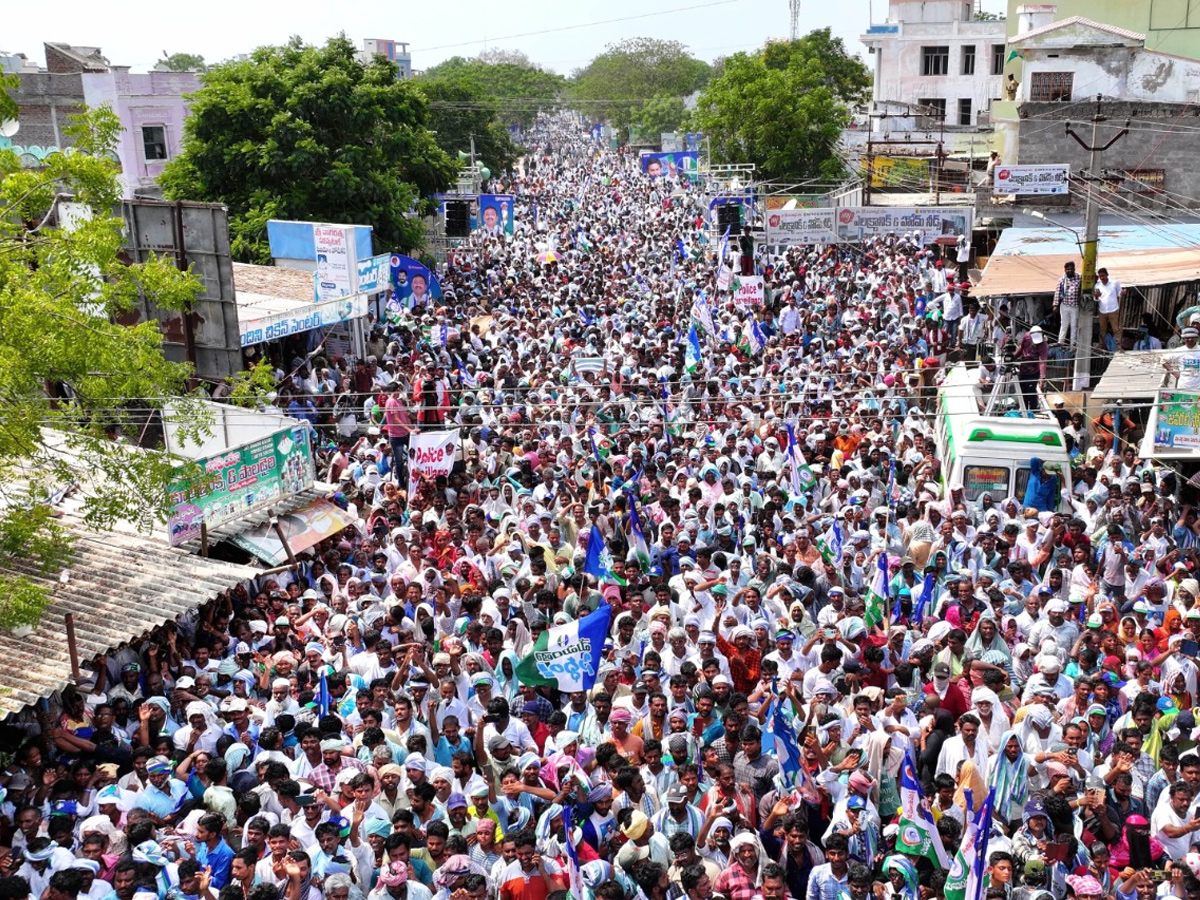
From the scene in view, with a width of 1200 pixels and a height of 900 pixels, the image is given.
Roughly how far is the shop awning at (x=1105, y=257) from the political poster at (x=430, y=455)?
7.62m

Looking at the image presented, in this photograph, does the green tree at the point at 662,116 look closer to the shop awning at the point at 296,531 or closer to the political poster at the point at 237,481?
the political poster at the point at 237,481

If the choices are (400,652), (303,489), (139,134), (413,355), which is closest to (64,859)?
(400,652)

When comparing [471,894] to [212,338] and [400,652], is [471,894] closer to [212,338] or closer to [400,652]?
[400,652]

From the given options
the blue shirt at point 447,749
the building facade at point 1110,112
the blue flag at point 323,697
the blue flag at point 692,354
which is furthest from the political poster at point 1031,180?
the blue shirt at point 447,749

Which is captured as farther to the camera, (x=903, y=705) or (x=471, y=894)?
(x=903, y=705)

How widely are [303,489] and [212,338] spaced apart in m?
3.63

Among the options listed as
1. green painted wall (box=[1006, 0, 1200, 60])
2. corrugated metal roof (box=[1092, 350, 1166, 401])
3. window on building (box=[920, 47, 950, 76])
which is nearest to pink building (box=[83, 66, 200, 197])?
green painted wall (box=[1006, 0, 1200, 60])

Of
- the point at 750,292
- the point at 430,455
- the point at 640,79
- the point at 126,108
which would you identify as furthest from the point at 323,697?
the point at 640,79

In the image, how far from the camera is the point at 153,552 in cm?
1057

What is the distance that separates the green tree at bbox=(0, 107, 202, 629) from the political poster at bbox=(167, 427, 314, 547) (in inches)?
11.6

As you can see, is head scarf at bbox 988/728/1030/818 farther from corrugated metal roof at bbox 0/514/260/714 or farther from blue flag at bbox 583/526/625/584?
corrugated metal roof at bbox 0/514/260/714

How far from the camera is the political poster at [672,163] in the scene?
50344 mm

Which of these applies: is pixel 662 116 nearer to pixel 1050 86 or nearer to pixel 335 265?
pixel 1050 86

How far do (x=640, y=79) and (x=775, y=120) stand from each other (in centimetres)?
7056
